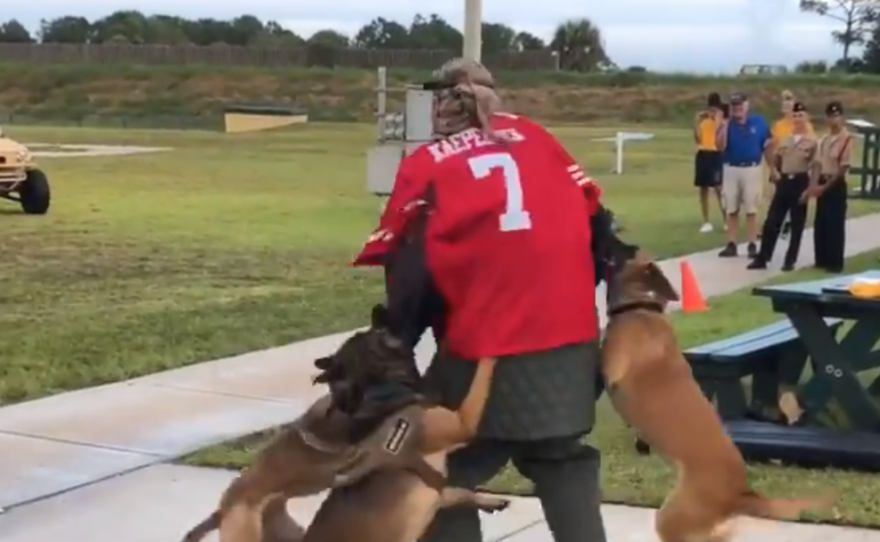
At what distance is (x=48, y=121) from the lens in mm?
63312

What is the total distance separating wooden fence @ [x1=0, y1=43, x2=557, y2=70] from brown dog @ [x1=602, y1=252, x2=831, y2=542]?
7391cm

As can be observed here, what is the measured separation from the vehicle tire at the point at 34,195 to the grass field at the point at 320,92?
122ft

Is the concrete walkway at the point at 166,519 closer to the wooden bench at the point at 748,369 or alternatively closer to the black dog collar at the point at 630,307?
the wooden bench at the point at 748,369

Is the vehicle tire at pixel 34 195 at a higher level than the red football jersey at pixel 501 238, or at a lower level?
lower

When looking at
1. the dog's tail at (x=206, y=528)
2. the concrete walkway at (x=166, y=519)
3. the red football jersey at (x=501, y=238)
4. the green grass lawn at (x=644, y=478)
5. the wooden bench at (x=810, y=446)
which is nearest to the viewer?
the red football jersey at (x=501, y=238)

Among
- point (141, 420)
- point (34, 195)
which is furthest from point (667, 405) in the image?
point (34, 195)

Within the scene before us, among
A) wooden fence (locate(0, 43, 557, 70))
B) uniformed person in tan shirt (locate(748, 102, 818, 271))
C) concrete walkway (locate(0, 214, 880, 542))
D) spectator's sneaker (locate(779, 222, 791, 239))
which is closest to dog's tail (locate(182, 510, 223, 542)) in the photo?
concrete walkway (locate(0, 214, 880, 542))

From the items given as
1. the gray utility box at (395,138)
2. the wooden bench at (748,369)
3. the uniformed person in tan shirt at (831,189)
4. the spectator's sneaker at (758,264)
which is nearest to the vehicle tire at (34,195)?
the gray utility box at (395,138)

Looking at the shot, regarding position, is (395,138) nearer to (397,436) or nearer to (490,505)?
(490,505)

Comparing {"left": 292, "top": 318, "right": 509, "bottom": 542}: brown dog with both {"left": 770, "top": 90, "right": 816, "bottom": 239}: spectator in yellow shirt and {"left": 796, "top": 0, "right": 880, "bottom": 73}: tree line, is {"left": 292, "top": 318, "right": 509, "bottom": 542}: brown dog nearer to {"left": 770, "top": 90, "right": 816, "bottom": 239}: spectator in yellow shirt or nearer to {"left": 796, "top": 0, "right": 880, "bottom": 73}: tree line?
{"left": 770, "top": 90, "right": 816, "bottom": 239}: spectator in yellow shirt

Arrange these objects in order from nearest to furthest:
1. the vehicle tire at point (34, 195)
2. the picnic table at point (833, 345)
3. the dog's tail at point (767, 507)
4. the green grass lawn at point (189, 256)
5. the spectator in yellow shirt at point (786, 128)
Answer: the dog's tail at point (767, 507) → the picnic table at point (833, 345) → the green grass lawn at point (189, 256) → the spectator in yellow shirt at point (786, 128) → the vehicle tire at point (34, 195)

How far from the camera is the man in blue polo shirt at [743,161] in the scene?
15.9m

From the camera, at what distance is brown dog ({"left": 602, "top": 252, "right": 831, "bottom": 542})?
4.44 meters

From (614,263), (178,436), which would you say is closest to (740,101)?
(178,436)
